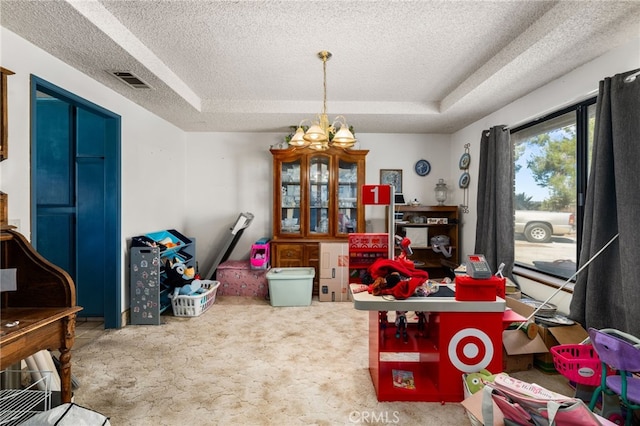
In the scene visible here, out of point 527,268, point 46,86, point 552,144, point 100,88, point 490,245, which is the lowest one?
point 527,268

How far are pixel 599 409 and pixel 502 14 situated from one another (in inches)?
99.5

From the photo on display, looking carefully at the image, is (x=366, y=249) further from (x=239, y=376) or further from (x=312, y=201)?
(x=312, y=201)

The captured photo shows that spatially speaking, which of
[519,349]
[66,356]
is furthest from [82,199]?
[519,349]

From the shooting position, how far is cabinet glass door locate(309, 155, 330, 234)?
462cm

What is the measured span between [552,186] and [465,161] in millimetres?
1474

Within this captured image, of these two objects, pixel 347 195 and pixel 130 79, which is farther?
pixel 347 195

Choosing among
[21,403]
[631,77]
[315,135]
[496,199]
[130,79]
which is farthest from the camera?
[496,199]

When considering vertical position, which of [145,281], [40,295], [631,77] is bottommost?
[145,281]

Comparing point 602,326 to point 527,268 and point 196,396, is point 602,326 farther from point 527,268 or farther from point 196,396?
point 196,396

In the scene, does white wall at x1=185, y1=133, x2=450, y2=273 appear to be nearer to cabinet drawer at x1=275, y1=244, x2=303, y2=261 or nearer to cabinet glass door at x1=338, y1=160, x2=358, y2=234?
cabinet glass door at x1=338, y1=160, x2=358, y2=234

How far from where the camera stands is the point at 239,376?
2373mm

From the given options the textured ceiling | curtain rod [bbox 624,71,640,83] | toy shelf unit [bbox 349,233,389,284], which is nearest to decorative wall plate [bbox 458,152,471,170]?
the textured ceiling

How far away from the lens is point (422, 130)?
186 inches

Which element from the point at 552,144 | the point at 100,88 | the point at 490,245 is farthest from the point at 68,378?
the point at 552,144
